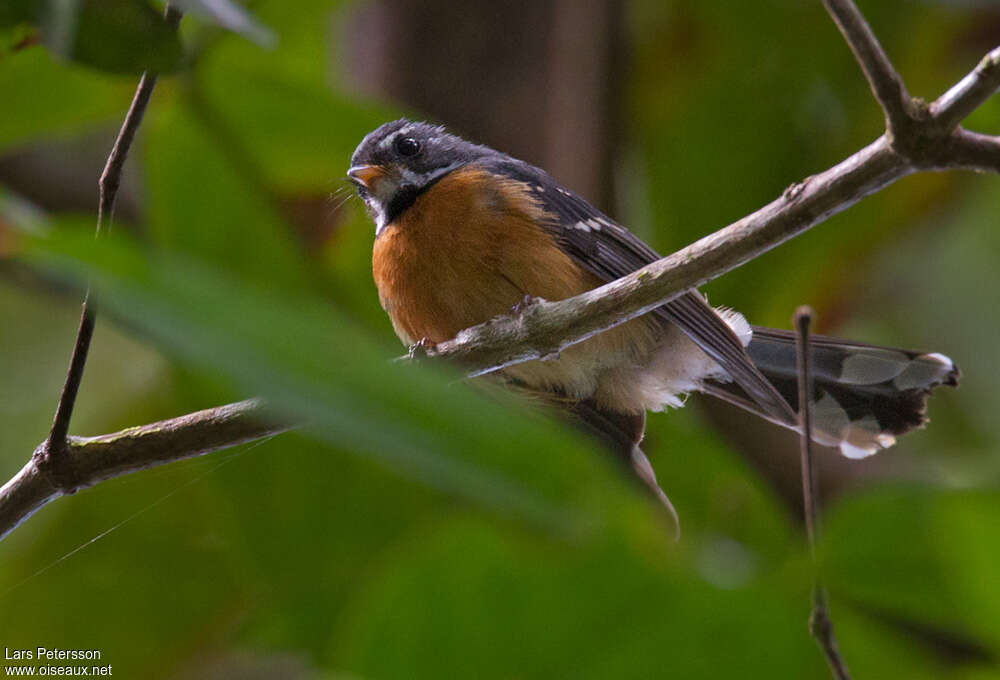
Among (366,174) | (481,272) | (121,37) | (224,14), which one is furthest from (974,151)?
(366,174)

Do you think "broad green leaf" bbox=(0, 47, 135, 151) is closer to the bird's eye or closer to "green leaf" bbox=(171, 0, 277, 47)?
the bird's eye

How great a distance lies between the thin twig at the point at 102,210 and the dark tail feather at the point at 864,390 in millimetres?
1638

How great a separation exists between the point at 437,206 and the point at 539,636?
5.56 feet

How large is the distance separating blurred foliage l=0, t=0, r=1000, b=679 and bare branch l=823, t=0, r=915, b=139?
0.56 meters

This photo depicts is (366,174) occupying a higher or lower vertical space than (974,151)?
higher

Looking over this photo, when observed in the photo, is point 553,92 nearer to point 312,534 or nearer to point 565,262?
point 565,262

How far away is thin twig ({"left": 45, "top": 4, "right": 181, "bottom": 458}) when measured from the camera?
5.95 feet

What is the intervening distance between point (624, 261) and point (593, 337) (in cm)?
31

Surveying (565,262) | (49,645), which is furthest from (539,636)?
(565,262)

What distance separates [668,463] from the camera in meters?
2.91

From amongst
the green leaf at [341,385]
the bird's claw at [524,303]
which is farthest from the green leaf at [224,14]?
the bird's claw at [524,303]

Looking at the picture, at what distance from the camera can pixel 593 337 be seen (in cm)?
Result: 266

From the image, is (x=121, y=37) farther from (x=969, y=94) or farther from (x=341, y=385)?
(x=969, y=94)

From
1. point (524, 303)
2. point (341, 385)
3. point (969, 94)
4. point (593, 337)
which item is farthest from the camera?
point (593, 337)
